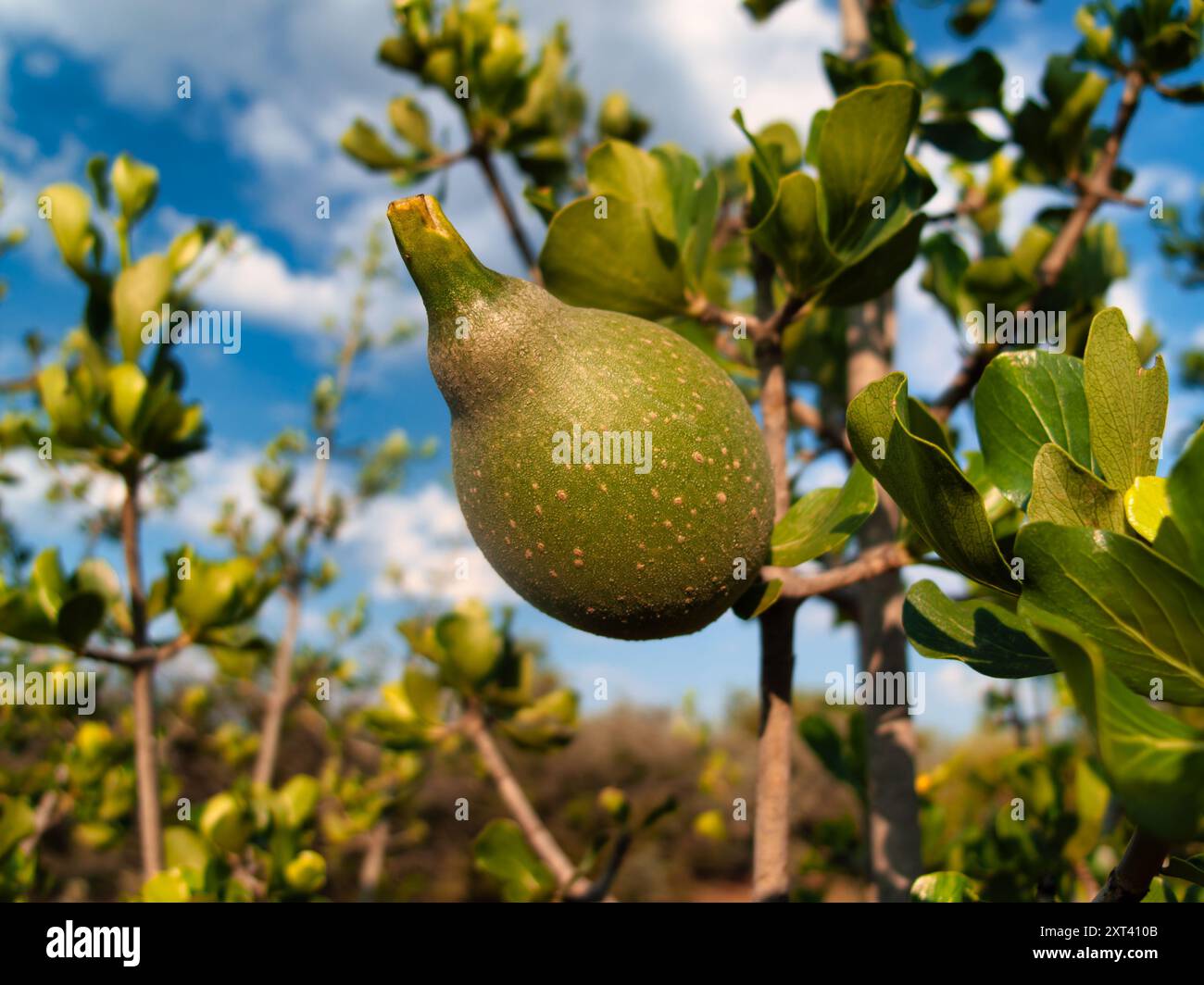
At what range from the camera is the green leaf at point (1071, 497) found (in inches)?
26.7

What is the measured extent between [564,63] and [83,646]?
6.76 feet

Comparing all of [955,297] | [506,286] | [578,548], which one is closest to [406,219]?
[506,286]

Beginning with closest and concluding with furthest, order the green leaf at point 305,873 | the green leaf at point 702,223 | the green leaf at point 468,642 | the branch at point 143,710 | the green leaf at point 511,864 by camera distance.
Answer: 1. the green leaf at point 702,223
2. the branch at point 143,710
3. the green leaf at point 511,864
4. the green leaf at point 305,873
5. the green leaf at point 468,642

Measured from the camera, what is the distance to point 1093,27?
1.83m

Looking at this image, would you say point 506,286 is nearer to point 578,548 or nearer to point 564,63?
point 578,548

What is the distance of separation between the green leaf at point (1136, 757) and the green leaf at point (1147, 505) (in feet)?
0.66

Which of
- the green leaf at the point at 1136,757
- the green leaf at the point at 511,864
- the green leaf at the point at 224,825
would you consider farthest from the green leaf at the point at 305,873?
the green leaf at the point at 1136,757

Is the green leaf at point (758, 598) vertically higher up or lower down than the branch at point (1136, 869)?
higher up

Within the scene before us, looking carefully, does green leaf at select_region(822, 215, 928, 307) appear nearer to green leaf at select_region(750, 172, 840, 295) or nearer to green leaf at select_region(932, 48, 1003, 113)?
green leaf at select_region(750, 172, 840, 295)

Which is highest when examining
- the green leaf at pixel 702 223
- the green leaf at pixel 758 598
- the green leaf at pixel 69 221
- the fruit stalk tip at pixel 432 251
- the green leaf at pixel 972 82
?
the green leaf at pixel 972 82

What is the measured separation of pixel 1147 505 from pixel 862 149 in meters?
0.55

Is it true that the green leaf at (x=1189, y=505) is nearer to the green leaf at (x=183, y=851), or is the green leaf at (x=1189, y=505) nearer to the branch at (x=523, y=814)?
the branch at (x=523, y=814)

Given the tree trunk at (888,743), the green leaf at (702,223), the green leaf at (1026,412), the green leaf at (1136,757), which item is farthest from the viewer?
the tree trunk at (888,743)

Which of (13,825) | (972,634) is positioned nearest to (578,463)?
(972,634)
